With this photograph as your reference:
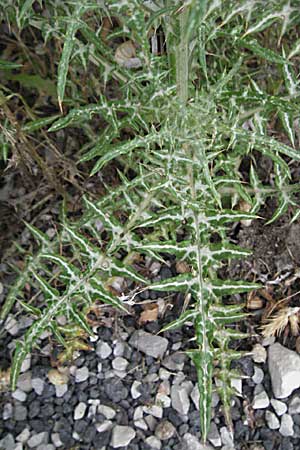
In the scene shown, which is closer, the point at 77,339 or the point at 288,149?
the point at 288,149

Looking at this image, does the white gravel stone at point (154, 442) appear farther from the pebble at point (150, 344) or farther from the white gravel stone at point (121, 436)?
the pebble at point (150, 344)

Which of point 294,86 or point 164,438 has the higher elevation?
point 294,86

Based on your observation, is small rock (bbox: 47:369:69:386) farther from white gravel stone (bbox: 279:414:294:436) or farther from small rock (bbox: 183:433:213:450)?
white gravel stone (bbox: 279:414:294:436)

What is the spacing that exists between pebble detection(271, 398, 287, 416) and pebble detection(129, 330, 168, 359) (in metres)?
0.33

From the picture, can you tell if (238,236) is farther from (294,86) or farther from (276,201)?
(294,86)

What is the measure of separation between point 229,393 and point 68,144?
889 mm

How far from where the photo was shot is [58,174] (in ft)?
6.35

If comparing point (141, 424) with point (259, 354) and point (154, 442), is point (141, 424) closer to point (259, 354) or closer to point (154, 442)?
point (154, 442)

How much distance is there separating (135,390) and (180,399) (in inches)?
5.0

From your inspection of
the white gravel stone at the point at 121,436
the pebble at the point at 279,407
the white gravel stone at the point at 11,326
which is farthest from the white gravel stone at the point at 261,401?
the white gravel stone at the point at 11,326

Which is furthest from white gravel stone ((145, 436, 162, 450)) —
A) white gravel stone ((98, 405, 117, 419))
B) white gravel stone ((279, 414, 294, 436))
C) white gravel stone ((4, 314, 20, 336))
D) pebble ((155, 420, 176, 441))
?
white gravel stone ((4, 314, 20, 336))

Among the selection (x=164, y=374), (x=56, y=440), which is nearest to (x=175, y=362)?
(x=164, y=374)

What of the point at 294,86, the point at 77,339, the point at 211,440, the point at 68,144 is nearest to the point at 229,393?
the point at 211,440

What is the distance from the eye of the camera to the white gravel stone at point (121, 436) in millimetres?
1759
